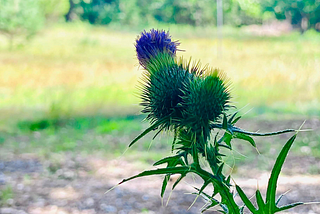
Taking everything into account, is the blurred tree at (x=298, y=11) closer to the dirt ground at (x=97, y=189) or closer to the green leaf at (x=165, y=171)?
the dirt ground at (x=97, y=189)

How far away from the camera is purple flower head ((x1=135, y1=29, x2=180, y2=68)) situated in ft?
3.00

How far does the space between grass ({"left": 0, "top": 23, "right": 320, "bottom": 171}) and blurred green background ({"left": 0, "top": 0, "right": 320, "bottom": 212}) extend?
0.02 meters

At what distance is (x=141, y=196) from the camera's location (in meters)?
2.56

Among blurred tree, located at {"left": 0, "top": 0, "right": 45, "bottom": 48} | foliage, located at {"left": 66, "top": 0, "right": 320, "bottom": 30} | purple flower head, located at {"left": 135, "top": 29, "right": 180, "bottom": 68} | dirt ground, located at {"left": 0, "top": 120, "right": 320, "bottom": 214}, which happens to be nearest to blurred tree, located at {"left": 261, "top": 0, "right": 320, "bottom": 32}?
foliage, located at {"left": 66, "top": 0, "right": 320, "bottom": 30}

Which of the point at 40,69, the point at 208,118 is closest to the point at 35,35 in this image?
the point at 40,69

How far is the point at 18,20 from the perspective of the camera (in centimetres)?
916

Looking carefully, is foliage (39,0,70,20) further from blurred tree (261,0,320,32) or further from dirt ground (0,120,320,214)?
dirt ground (0,120,320,214)

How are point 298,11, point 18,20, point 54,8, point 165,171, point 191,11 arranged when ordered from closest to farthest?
point 165,171 < point 18,20 < point 54,8 < point 298,11 < point 191,11

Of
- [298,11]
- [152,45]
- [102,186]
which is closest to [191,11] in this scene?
[298,11]

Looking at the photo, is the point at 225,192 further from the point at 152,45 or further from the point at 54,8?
the point at 54,8

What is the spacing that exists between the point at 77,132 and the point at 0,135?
69cm

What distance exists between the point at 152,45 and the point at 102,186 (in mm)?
1924

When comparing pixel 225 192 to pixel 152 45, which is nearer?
pixel 225 192

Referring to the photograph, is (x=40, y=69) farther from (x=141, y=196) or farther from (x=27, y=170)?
(x=141, y=196)
